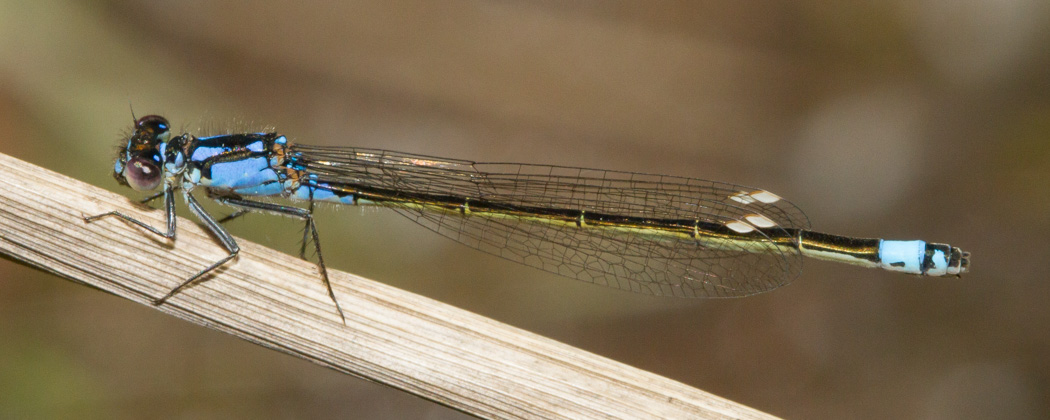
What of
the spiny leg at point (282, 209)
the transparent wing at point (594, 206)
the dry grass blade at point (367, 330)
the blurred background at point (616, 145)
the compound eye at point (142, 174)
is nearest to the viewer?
the dry grass blade at point (367, 330)

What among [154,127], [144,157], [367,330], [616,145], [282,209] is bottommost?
[367,330]

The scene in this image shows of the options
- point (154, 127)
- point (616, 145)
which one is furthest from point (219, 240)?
point (616, 145)

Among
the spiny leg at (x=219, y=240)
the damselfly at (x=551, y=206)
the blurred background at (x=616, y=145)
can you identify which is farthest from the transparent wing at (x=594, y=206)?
the blurred background at (x=616, y=145)

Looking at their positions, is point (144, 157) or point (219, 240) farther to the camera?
point (144, 157)

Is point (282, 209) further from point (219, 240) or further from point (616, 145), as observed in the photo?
point (616, 145)

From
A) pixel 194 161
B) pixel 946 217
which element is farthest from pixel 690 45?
pixel 194 161

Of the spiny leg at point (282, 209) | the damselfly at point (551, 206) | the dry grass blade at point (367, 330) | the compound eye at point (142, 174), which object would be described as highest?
the damselfly at point (551, 206)

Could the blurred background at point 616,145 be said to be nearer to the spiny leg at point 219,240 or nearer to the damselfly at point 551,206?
the damselfly at point 551,206

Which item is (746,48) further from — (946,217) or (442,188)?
(442,188)
